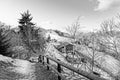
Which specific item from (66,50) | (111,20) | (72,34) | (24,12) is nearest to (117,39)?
(111,20)

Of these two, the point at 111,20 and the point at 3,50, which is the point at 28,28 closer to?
the point at 3,50

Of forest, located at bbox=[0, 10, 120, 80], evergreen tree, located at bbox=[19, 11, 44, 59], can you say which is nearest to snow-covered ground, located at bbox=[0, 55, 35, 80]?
forest, located at bbox=[0, 10, 120, 80]

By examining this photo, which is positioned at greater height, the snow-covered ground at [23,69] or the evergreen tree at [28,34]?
the evergreen tree at [28,34]

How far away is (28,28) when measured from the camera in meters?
22.9

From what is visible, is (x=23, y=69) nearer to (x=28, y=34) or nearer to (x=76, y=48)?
(x=76, y=48)

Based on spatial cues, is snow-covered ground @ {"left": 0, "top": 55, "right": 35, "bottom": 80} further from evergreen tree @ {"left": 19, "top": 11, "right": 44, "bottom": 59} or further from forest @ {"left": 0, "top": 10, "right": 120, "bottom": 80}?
evergreen tree @ {"left": 19, "top": 11, "right": 44, "bottom": 59}

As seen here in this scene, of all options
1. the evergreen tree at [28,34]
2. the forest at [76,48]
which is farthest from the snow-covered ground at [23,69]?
the evergreen tree at [28,34]

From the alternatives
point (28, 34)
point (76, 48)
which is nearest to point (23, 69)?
point (76, 48)

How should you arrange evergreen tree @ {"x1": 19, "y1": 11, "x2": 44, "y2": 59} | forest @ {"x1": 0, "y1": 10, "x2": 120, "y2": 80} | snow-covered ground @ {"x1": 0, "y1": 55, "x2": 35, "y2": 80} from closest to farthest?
snow-covered ground @ {"x1": 0, "y1": 55, "x2": 35, "y2": 80}
forest @ {"x1": 0, "y1": 10, "x2": 120, "y2": 80}
evergreen tree @ {"x1": 19, "y1": 11, "x2": 44, "y2": 59}

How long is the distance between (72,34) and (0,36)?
40.8 ft

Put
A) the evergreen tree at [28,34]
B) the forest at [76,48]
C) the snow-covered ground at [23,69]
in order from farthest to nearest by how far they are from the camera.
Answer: the evergreen tree at [28,34] → the forest at [76,48] → the snow-covered ground at [23,69]

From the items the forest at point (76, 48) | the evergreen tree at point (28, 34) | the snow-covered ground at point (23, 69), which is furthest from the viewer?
the evergreen tree at point (28, 34)

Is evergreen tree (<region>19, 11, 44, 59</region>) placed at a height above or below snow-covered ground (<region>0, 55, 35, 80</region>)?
above

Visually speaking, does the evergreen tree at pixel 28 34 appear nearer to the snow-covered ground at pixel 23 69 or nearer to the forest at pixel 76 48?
the forest at pixel 76 48
